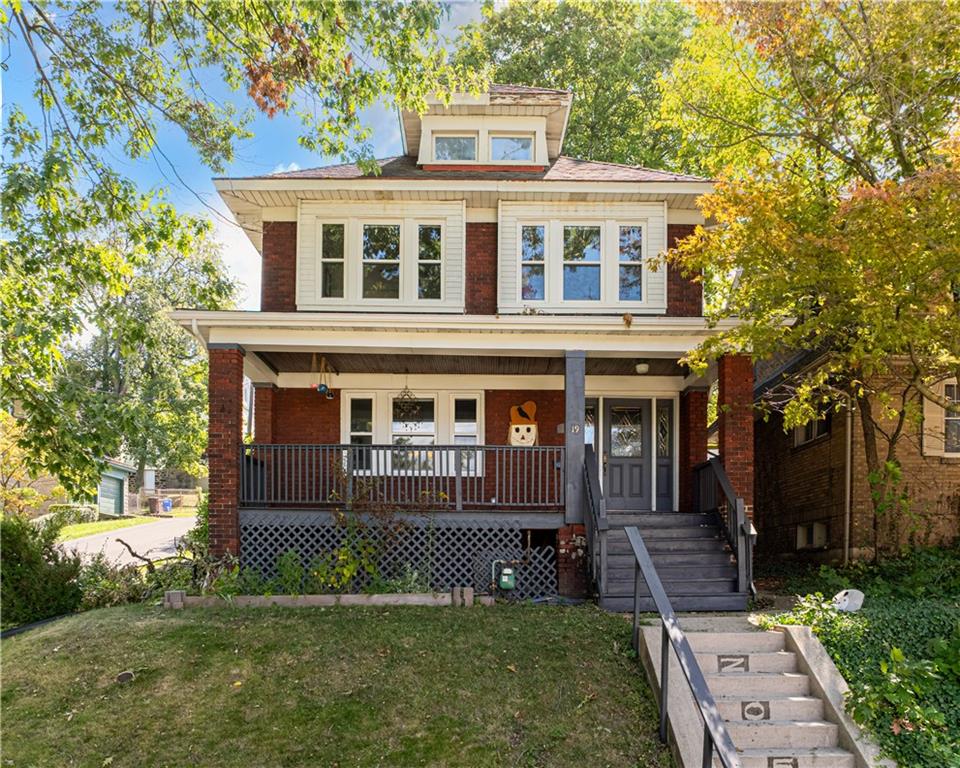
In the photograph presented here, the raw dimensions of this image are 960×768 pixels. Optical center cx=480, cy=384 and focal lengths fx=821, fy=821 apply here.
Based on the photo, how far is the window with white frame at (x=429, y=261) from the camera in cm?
1330

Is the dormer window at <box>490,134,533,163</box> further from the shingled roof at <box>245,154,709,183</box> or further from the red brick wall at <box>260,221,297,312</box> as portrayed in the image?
the red brick wall at <box>260,221,297,312</box>

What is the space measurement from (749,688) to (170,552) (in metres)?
15.6

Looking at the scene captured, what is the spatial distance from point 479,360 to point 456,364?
47 centimetres

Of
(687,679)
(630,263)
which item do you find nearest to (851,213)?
(630,263)

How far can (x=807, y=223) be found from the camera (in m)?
9.91

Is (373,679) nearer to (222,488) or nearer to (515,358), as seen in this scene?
(222,488)

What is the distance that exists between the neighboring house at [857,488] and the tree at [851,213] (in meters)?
0.38

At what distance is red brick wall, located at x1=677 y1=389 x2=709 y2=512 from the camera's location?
45.9 feet

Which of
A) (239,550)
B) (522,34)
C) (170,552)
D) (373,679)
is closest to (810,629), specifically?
(373,679)

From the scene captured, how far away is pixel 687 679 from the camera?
584 cm

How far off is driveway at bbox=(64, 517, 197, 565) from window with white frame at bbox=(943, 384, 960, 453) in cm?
1506

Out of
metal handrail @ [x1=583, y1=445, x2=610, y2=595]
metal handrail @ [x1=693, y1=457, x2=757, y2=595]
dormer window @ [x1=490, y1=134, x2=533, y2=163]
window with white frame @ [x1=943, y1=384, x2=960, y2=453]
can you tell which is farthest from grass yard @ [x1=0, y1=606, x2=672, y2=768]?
dormer window @ [x1=490, y1=134, x2=533, y2=163]

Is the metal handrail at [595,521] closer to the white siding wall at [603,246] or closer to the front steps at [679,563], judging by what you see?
the front steps at [679,563]

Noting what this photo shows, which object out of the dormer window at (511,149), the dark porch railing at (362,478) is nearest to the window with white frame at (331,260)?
the dark porch railing at (362,478)
